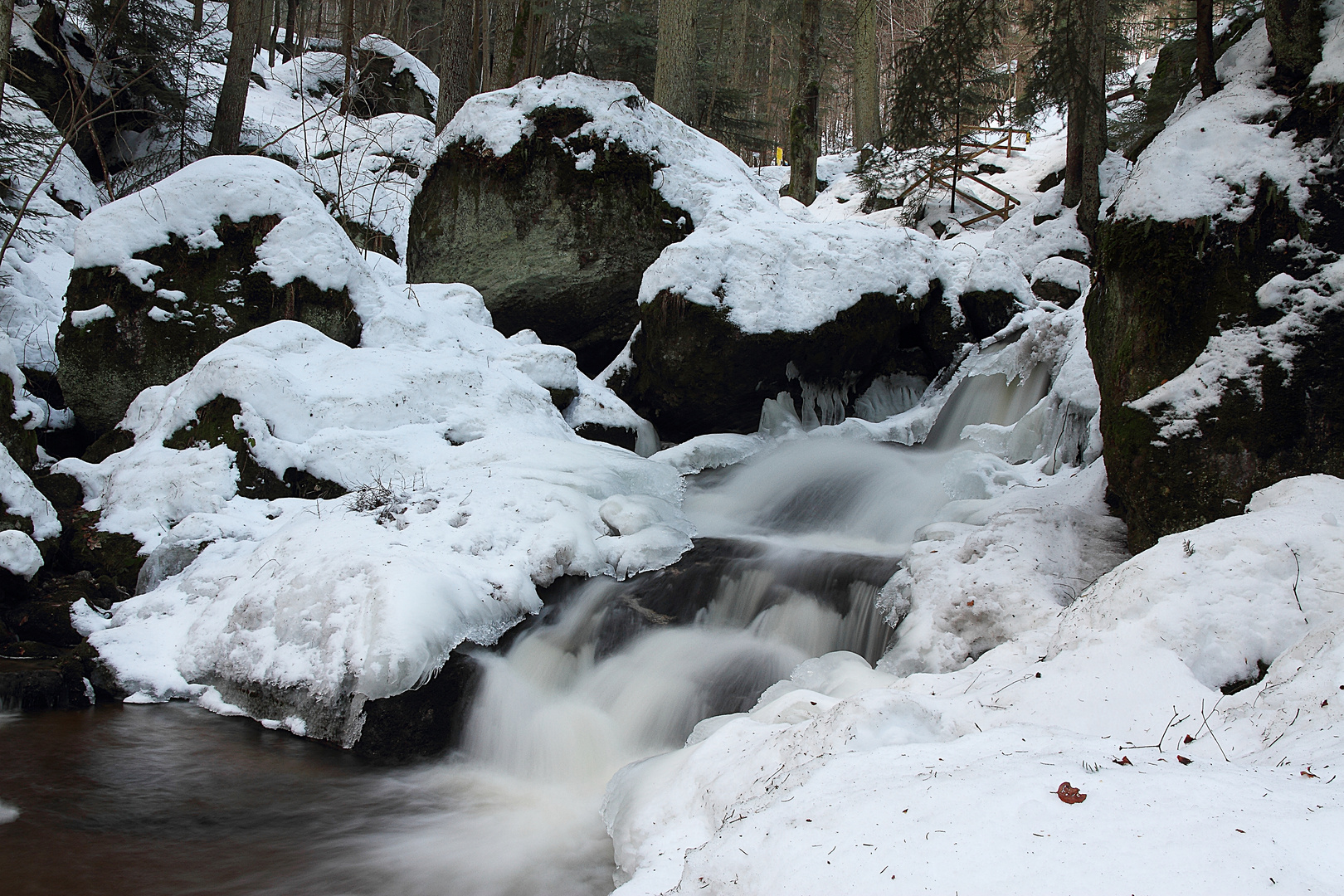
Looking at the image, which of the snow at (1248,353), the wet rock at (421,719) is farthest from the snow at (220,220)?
the snow at (1248,353)

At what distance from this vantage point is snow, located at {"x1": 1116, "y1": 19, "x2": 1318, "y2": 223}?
4664mm

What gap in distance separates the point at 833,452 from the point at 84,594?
21.0ft

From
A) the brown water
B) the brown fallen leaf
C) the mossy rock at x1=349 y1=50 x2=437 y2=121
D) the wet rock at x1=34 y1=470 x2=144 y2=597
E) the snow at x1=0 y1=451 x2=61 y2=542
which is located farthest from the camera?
the mossy rock at x1=349 y1=50 x2=437 y2=121

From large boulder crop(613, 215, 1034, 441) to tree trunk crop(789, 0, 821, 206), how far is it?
559cm

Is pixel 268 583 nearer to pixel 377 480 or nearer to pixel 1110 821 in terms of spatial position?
pixel 377 480

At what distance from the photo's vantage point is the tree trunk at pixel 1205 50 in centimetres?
528

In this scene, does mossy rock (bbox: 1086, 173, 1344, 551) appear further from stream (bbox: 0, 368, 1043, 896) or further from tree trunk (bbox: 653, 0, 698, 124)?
tree trunk (bbox: 653, 0, 698, 124)

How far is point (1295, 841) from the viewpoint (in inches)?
66.8

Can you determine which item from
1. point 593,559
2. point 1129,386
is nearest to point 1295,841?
point 1129,386

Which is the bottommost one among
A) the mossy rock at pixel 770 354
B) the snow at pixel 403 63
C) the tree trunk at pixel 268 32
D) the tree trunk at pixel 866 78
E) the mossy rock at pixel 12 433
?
the mossy rock at pixel 12 433

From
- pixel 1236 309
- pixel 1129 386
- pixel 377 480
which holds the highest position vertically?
pixel 1236 309

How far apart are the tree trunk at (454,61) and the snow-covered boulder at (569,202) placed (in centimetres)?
409

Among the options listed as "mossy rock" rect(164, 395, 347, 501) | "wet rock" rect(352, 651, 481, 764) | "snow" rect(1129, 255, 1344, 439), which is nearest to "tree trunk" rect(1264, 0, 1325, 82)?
"snow" rect(1129, 255, 1344, 439)

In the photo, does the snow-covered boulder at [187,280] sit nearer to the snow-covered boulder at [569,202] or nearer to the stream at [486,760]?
the snow-covered boulder at [569,202]
